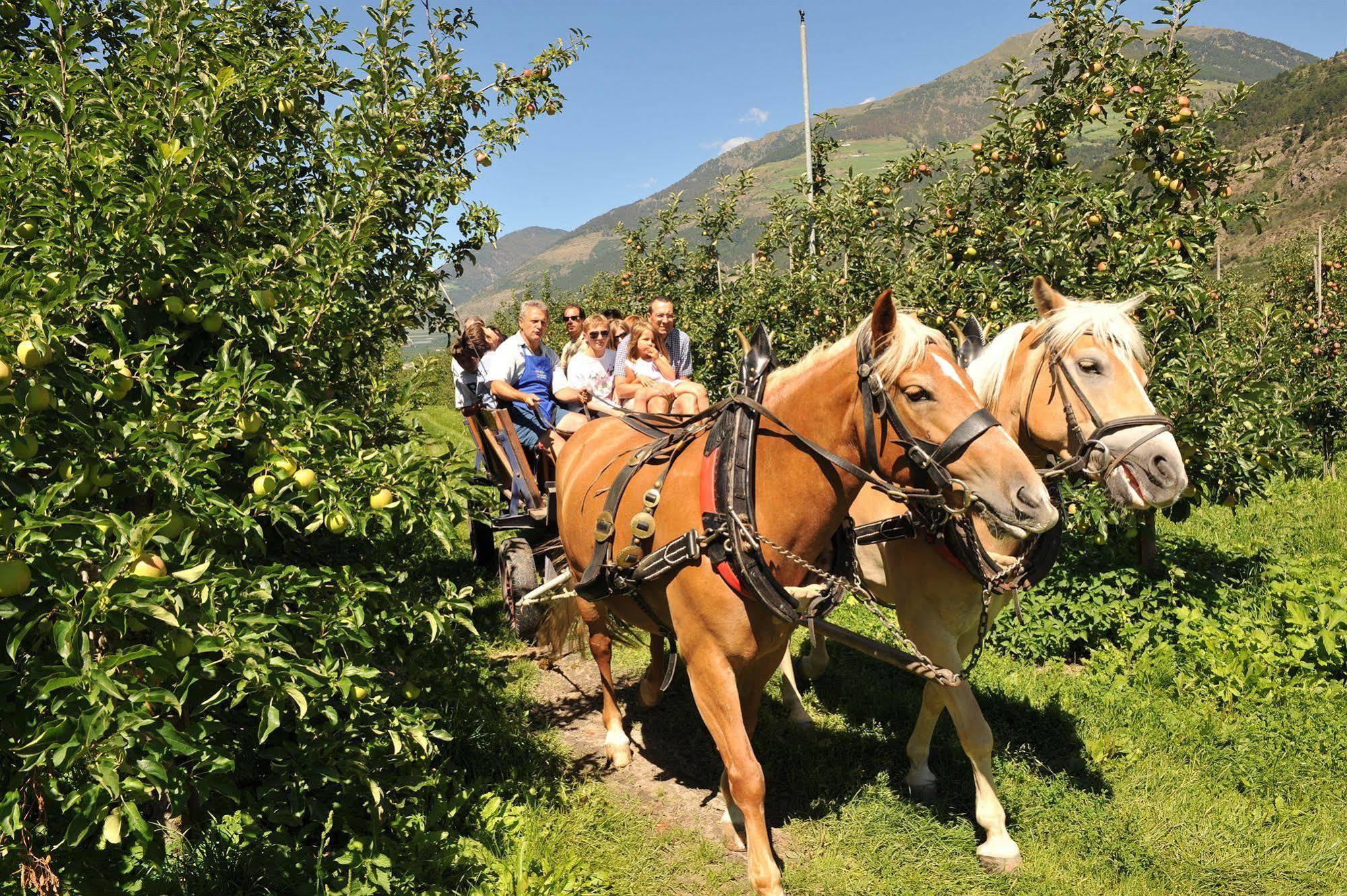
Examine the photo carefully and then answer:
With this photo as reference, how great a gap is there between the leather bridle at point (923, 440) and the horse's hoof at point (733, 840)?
6.61ft

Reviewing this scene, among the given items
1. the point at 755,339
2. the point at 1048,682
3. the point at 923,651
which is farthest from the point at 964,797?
the point at 755,339

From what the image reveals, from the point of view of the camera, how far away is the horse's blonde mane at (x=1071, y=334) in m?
3.40

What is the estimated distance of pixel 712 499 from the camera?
3.12 metres

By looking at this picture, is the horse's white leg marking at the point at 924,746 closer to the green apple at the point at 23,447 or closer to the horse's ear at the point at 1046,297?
the horse's ear at the point at 1046,297

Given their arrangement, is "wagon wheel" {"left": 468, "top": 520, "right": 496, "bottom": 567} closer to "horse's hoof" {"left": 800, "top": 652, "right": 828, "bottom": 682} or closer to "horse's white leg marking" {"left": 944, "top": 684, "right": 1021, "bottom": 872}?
"horse's hoof" {"left": 800, "top": 652, "right": 828, "bottom": 682}

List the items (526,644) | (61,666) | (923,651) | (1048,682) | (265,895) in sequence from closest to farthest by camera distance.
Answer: (61,666)
(265,895)
(923,651)
(1048,682)
(526,644)

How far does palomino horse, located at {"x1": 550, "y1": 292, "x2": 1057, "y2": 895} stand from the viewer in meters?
2.65

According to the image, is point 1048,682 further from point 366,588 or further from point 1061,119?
point 366,588

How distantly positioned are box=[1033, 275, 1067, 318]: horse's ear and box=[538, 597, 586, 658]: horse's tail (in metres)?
3.48

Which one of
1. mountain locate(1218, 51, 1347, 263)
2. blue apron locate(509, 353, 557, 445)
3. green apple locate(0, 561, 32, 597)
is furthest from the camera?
mountain locate(1218, 51, 1347, 263)

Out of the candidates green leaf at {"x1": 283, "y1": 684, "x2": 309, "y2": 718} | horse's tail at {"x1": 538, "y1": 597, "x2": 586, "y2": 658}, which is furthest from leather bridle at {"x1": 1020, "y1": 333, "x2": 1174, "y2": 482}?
horse's tail at {"x1": 538, "y1": 597, "x2": 586, "y2": 658}

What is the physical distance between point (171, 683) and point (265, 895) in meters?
1.26

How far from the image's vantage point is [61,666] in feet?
5.32

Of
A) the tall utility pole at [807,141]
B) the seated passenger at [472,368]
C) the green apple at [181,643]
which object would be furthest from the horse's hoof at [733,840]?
the tall utility pole at [807,141]
